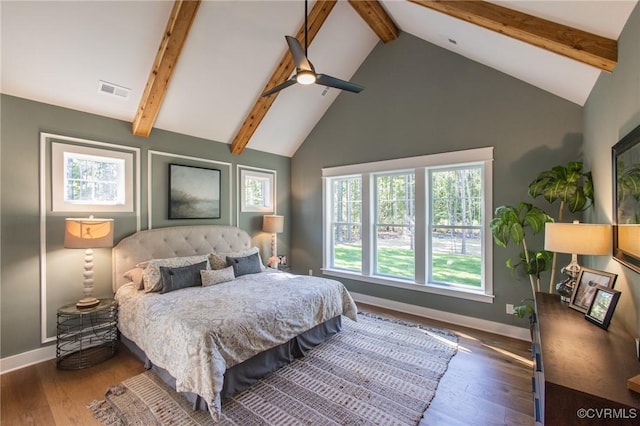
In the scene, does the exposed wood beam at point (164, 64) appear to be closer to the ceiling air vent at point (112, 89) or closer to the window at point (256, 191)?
the ceiling air vent at point (112, 89)

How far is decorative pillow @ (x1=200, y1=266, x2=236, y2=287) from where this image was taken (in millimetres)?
3402

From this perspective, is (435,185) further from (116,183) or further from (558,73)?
(116,183)

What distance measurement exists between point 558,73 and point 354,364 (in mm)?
3510

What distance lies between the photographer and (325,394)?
7.71ft

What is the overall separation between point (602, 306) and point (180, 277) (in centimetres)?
374

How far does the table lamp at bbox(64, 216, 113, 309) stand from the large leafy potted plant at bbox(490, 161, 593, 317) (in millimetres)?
4261

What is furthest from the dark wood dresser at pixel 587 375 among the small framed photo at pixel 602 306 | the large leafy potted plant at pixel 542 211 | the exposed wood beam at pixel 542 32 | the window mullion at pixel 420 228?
the window mullion at pixel 420 228

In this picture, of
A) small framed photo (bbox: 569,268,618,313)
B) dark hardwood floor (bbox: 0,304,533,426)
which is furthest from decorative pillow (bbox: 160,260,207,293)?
small framed photo (bbox: 569,268,618,313)

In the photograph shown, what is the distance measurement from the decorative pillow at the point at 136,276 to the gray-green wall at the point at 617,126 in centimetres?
424

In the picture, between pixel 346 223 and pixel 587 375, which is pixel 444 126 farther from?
pixel 587 375

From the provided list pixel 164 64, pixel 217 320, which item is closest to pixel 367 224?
pixel 217 320

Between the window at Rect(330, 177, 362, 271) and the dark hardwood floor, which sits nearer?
→ the dark hardwood floor

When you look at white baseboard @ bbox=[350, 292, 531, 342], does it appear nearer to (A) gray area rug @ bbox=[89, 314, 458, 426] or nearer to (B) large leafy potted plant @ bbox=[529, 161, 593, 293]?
(A) gray area rug @ bbox=[89, 314, 458, 426]

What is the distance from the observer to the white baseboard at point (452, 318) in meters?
3.39
